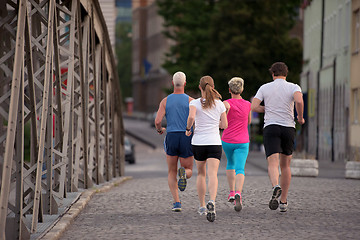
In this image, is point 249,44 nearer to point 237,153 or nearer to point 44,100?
point 237,153

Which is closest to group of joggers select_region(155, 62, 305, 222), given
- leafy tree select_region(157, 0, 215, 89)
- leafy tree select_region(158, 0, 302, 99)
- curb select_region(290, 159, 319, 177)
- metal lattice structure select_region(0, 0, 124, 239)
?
metal lattice structure select_region(0, 0, 124, 239)

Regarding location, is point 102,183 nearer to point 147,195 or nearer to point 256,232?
point 147,195

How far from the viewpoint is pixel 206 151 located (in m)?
10.9

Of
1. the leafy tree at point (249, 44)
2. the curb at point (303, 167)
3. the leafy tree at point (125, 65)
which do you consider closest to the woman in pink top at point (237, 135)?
the curb at point (303, 167)

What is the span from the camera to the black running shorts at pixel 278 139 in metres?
11.4

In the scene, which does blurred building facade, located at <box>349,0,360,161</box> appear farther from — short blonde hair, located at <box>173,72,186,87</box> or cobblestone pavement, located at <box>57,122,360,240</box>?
short blonde hair, located at <box>173,72,186,87</box>

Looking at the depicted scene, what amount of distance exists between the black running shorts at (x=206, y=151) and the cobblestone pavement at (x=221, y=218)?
69 cm

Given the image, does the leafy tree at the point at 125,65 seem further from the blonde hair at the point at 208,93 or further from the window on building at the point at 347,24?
the blonde hair at the point at 208,93

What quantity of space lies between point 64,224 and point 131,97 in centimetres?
13540

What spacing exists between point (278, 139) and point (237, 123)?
61 centimetres

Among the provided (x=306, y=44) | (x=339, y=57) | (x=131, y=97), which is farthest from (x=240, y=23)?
(x=131, y=97)

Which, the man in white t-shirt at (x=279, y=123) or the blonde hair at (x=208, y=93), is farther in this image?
the man in white t-shirt at (x=279, y=123)

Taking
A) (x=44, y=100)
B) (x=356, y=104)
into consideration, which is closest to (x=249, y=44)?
(x=356, y=104)

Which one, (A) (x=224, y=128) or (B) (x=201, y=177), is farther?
(A) (x=224, y=128)
